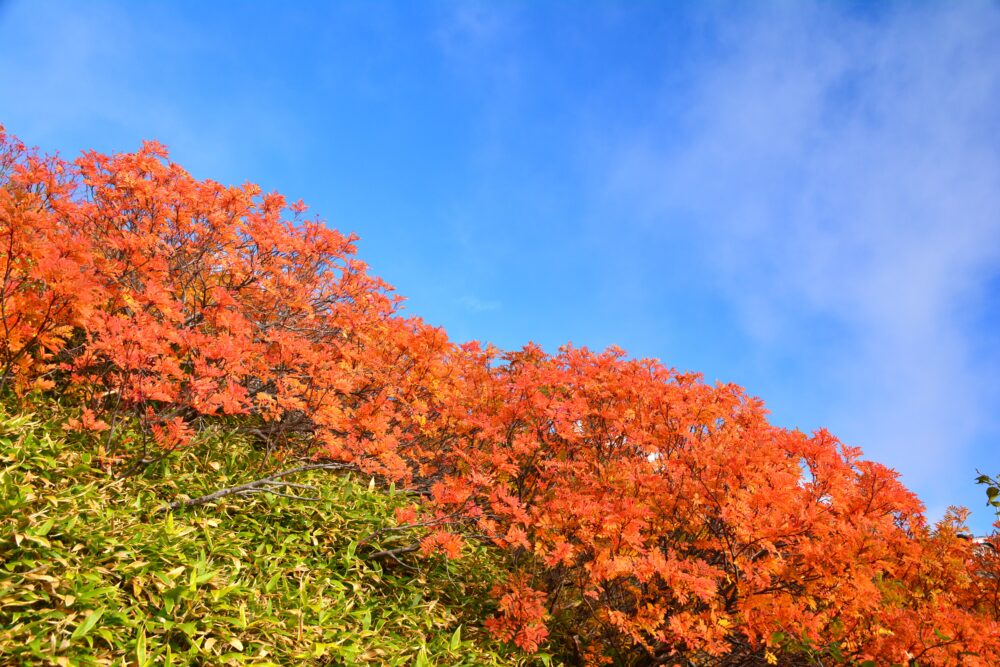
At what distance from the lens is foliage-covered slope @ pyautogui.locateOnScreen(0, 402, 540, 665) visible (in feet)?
14.1

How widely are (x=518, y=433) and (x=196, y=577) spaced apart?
4.66m

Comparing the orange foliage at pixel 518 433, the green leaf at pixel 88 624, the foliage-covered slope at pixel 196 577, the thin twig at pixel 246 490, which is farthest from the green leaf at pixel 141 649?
the orange foliage at pixel 518 433

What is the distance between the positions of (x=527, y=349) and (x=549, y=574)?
167 inches

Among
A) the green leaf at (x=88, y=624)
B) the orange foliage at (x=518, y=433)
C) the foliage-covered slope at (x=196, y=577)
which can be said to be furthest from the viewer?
the orange foliage at (x=518, y=433)

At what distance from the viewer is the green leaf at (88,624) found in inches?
159

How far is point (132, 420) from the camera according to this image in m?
6.91

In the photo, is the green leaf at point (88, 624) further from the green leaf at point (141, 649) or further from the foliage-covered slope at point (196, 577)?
the green leaf at point (141, 649)

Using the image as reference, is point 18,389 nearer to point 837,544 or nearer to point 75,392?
point 75,392

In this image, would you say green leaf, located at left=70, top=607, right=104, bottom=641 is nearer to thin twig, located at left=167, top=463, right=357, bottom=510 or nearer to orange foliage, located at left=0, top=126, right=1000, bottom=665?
thin twig, located at left=167, top=463, right=357, bottom=510

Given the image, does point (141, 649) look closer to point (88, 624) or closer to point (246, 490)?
point (88, 624)

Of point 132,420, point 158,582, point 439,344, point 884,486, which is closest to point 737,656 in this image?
point 884,486

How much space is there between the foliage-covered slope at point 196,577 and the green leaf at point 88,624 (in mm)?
12

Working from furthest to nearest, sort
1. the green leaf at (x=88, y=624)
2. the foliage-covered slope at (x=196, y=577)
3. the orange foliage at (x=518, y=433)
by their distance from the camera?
1. the orange foliage at (x=518, y=433)
2. the foliage-covered slope at (x=196, y=577)
3. the green leaf at (x=88, y=624)

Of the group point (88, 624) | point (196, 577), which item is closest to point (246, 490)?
point (196, 577)
